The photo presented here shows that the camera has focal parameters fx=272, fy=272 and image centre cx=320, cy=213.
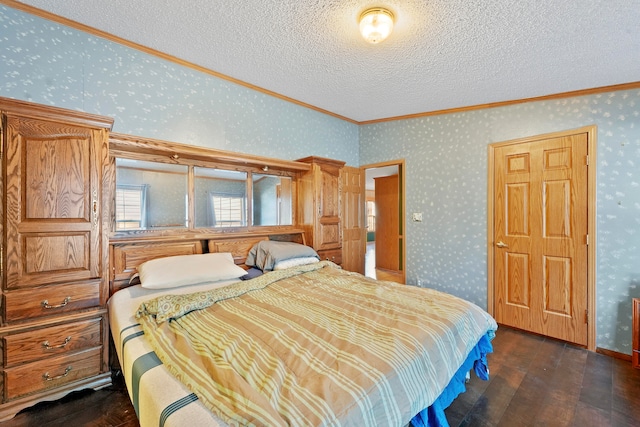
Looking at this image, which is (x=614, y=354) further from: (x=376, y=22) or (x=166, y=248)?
(x=166, y=248)

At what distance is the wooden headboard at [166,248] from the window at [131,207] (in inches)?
7.0

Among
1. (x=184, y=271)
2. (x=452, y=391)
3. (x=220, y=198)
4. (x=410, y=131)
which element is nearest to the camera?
(x=452, y=391)

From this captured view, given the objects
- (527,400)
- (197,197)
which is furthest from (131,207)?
(527,400)

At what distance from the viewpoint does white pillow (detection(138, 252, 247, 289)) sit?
1973mm

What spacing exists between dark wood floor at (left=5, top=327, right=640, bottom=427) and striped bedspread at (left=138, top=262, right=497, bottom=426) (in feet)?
1.77

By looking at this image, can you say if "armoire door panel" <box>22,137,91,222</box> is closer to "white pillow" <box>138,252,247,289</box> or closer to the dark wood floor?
"white pillow" <box>138,252,247,289</box>

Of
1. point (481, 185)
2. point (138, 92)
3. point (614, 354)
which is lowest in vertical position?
point (614, 354)

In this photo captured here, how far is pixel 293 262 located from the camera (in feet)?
8.70

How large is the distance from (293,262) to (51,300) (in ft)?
5.61

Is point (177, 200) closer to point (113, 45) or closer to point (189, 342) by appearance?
point (113, 45)

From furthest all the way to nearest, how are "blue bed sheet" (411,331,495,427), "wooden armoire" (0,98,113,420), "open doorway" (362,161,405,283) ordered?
"open doorway" (362,161,405,283) < "wooden armoire" (0,98,113,420) < "blue bed sheet" (411,331,495,427)

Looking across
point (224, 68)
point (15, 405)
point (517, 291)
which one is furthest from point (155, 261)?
point (517, 291)

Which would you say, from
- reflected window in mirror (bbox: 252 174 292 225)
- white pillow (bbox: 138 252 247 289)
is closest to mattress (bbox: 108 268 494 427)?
white pillow (bbox: 138 252 247 289)

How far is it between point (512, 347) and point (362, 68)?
301cm
